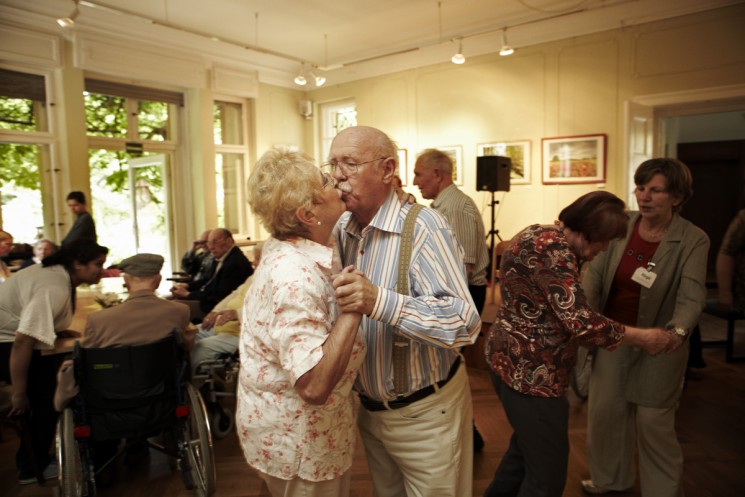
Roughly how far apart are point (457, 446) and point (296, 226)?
2.58 feet

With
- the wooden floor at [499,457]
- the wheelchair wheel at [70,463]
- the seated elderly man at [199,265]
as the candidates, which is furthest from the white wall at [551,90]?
the wheelchair wheel at [70,463]

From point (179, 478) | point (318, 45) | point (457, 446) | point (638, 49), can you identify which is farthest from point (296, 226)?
point (318, 45)

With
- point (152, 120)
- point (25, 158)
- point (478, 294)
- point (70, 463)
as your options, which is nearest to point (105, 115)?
point (152, 120)

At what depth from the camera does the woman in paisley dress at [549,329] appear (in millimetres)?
1593

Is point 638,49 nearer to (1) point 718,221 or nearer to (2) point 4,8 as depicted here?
(1) point 718,221

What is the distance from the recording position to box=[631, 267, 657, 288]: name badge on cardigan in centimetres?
211

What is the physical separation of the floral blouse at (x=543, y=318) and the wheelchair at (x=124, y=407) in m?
1.67

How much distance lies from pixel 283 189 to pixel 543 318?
38.8 inches

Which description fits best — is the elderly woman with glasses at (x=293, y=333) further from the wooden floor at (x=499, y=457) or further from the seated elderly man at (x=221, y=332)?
the seated elderly man at (x=221, y=332)

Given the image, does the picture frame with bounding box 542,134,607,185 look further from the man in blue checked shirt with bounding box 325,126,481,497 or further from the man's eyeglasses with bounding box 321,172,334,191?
the man's eyeglasses with bounding box 321,172,334,191

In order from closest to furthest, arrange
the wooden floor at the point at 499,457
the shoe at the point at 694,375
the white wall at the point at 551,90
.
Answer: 1. the wooden floor at the point at 499,457
2. the shoe at the point at 694,375
3. the white wall at the point at 551,90

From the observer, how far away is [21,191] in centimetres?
624

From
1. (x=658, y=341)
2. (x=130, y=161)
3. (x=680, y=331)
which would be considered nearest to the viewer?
(x=658, y=341)

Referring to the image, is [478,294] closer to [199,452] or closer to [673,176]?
[673,176]
